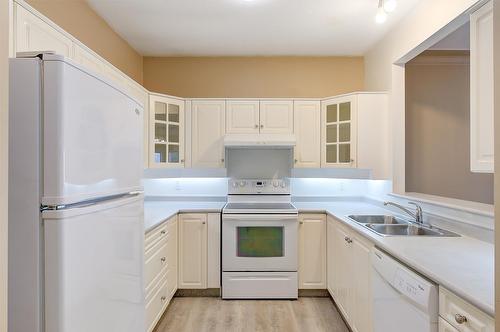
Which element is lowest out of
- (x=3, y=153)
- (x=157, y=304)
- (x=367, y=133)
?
(x=157, y=304)

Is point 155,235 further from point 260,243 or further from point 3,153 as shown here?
point 3,153

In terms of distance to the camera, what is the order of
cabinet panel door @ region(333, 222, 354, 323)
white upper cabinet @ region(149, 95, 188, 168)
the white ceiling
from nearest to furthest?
1. cabinet panel door @ region(333, 222, 354, 323)
2. the white ceiling
3. white upper cabinet @ region(149, 95, 188, 168)

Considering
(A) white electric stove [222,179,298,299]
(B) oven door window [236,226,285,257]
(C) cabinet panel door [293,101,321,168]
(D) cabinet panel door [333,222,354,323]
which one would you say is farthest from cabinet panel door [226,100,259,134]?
(D) cabinet panel door [333,222,354,323]

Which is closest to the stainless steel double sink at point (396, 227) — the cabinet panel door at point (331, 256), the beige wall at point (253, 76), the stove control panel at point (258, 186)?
the cabinet panel door at point (331, 256)

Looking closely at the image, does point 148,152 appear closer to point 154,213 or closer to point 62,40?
point 154,213

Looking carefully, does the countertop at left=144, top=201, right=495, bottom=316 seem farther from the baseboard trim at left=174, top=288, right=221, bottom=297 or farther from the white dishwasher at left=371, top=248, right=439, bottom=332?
the baseboard trim at left=174, top=288, right=221, bottom=297

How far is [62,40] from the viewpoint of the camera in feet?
5.12

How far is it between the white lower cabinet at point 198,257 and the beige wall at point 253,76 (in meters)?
1.57

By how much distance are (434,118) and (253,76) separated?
6.67 feet

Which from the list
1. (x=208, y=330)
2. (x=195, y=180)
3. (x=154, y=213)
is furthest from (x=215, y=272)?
(x=195, y=180)

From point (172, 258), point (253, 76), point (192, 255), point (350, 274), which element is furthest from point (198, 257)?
point (253, 76)

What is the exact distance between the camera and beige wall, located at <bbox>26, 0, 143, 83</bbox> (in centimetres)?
198

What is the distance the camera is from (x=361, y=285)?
2023 millimetres

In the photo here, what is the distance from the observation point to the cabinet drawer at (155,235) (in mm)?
2074
